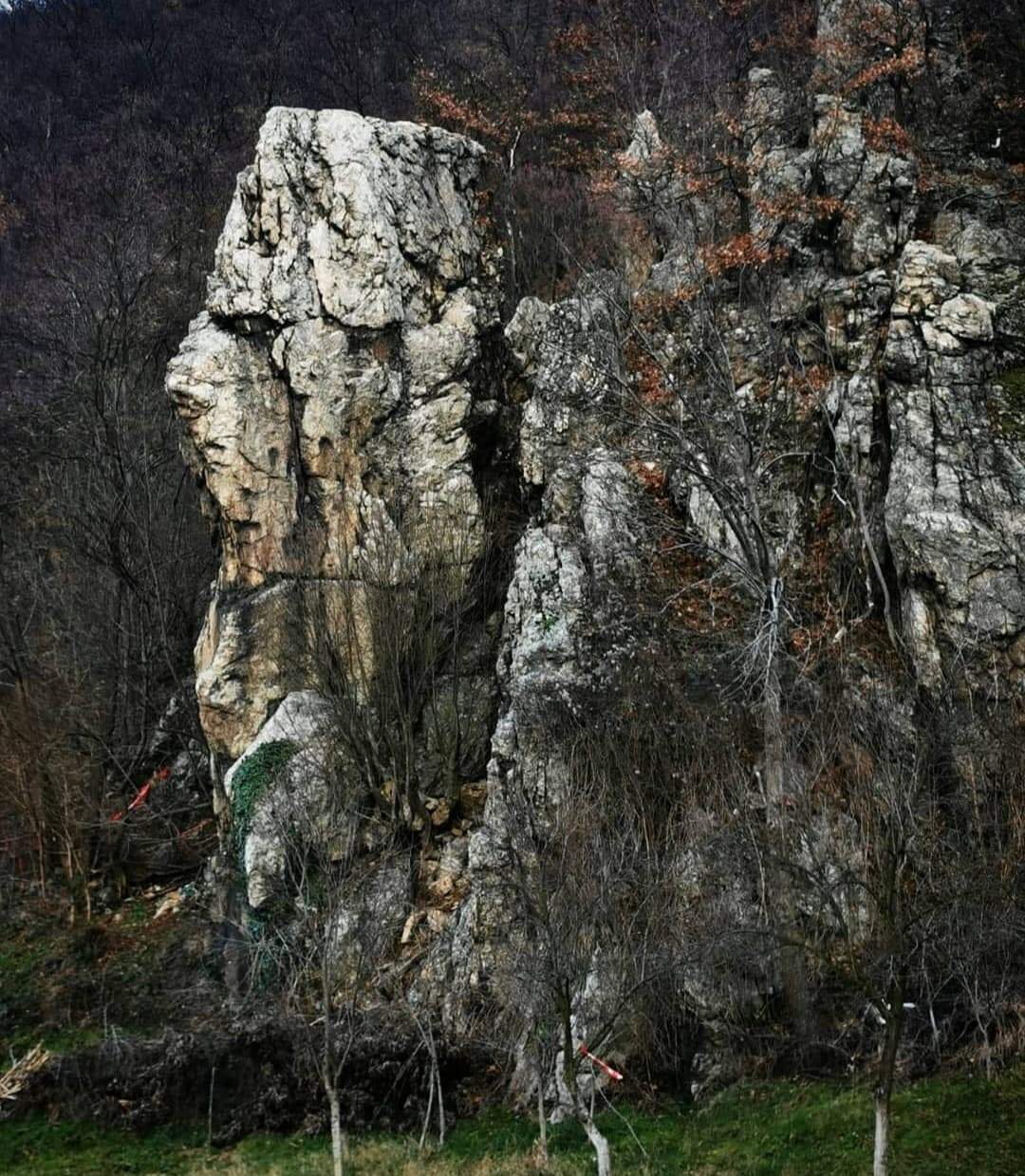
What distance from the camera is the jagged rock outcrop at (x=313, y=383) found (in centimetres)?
2286

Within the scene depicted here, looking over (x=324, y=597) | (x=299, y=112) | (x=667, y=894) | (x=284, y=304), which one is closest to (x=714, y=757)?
(x=667, y=894)

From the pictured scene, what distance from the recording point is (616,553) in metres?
20.6

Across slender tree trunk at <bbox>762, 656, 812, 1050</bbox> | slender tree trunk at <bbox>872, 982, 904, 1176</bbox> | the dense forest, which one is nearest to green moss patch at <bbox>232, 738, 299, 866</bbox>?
the dense forest

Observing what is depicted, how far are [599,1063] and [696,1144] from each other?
5.72ft

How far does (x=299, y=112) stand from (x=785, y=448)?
1296 cm

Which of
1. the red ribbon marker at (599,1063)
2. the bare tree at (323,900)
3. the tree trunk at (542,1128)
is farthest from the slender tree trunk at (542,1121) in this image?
the bare tree at (323,900)

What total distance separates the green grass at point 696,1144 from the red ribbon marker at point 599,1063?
2.20ft

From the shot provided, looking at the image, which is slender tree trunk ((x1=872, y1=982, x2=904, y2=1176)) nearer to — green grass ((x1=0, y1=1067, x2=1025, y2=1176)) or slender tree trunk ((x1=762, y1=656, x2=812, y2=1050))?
green grass ((x1=0, y1=1067, x2=1025, y2=1176))

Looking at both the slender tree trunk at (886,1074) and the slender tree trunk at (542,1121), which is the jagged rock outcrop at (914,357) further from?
the slender tree trunk at (542,1121)

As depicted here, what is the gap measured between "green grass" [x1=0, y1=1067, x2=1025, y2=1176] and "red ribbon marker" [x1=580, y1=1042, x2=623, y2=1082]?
67cm

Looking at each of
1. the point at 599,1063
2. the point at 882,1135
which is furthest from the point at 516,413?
the point at 882,1135

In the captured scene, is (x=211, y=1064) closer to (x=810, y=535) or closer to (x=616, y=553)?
(x=616, y=553)

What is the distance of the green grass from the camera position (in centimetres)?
1282

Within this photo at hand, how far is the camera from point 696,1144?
14258mm
